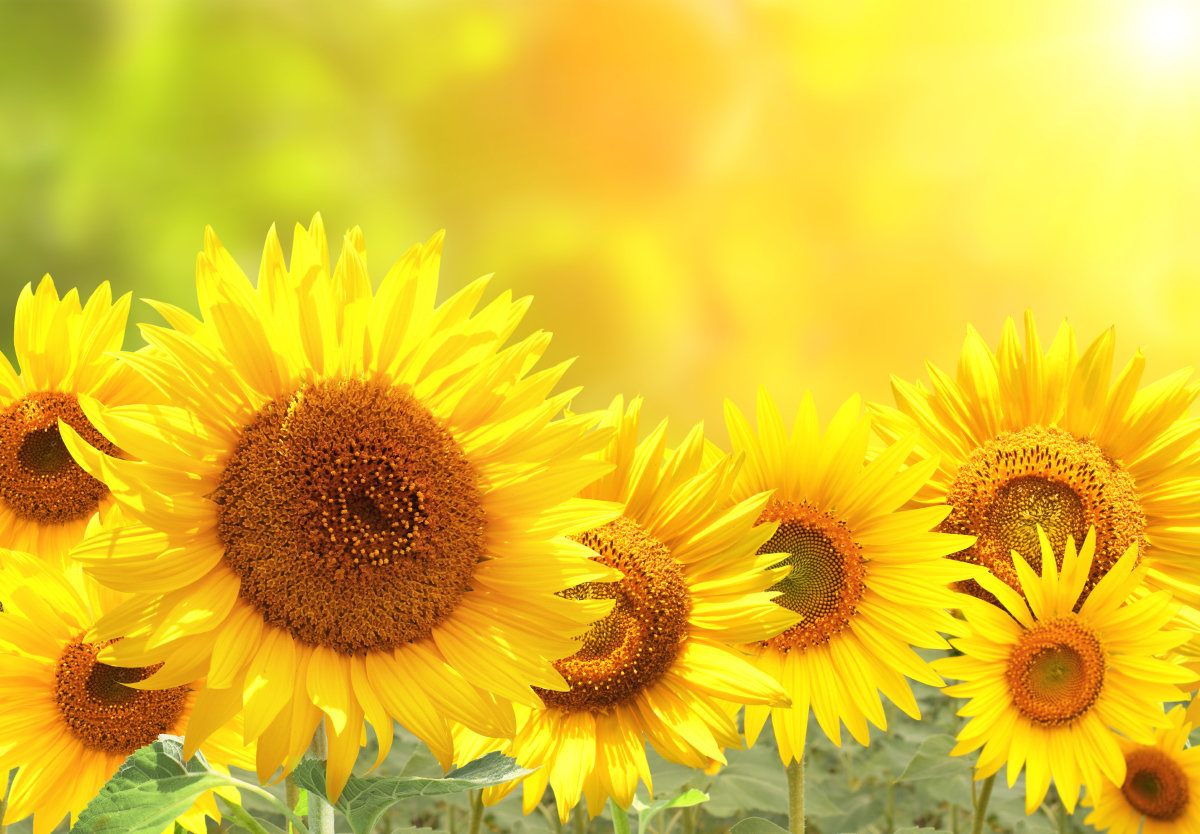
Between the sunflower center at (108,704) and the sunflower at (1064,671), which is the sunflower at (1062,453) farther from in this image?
the sunflower center at (108,704)

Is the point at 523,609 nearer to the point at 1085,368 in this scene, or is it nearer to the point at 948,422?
the point at 948,422

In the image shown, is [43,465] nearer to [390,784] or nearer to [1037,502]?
[390,784]

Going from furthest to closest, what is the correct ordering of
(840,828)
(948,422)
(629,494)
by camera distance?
(840,828) < (948,422) < (629,494)

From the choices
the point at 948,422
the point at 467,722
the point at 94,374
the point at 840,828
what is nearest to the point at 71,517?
the point at 94,374

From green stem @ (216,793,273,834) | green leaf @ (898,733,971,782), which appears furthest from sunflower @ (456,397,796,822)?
green leaf @ (898,733,971,782)

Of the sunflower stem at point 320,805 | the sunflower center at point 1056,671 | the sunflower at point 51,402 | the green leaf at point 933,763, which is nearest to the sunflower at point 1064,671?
the sunflower center at point 1056,671
